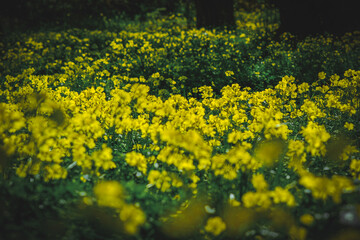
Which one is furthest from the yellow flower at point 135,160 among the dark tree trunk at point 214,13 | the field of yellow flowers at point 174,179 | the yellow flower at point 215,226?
the dark tree trunk at point 214,13

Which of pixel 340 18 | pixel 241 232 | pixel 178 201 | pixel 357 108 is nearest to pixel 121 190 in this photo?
pixel 178 201

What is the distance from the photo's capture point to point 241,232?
76.3 inches

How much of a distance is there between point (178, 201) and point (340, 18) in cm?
861

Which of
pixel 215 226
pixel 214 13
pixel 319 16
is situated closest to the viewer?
pixel 215 226

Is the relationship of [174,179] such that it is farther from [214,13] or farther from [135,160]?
[214,13]

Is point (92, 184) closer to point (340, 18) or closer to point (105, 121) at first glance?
point (105, 121)

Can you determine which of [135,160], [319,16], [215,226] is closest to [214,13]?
[319,16]

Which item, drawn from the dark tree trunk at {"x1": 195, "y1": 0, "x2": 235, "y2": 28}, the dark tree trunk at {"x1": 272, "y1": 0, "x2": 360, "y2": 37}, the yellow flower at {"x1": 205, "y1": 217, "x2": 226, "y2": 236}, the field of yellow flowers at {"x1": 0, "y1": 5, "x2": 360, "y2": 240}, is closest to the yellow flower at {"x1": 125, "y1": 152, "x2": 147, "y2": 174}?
the field of yellow flowers at {"x1": 0, "y1": 5, "x2": 360, "y2": 240}

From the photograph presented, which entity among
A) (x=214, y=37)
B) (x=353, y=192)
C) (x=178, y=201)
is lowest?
(x=178, y=201)

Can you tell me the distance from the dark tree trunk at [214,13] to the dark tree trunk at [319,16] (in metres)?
2.54

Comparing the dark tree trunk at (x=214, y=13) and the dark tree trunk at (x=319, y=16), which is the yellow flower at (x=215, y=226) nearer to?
the dark tree trunk at (x=319, y=16)

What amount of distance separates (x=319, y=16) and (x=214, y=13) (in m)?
3.77

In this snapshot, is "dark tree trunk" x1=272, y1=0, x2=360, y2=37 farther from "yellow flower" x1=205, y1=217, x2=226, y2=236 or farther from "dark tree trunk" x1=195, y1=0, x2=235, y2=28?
"yellow flower" x1=205, y1=217, x2=226, y2=236

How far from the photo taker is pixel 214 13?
10.8 metres
